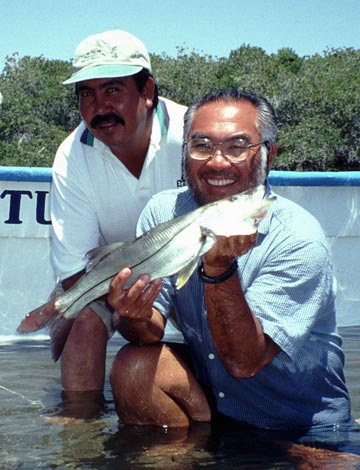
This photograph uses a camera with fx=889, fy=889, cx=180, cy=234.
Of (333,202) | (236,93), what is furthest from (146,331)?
(333,202)

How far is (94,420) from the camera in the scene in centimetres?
428

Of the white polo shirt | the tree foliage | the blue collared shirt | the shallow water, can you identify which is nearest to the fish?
the blue collared shirt

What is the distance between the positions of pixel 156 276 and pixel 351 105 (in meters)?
29.5

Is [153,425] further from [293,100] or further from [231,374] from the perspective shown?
[293,100]

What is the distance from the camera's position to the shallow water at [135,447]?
3562mm

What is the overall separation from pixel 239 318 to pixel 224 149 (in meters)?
0.74

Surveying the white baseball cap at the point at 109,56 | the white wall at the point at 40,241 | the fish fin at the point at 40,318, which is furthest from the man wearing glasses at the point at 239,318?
the white wall at the point at 40,241

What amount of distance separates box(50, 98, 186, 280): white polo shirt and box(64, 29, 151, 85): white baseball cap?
0.37 meters

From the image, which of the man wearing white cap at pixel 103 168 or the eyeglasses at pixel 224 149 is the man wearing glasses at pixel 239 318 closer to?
the eyeglasses at pixel 224 149

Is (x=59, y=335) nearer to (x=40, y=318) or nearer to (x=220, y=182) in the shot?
(x=40, y=318)

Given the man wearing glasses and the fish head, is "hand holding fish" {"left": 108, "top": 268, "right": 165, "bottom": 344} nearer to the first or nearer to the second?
the man wearing glasses

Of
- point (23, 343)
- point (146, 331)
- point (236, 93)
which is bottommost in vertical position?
point (23, 343)

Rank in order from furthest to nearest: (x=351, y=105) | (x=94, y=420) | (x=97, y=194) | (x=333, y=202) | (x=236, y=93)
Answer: (x=351, y=105) < (x=333, y=202) < (x=97, y=194) < (x=94, y=420) < (x=236, y=93)

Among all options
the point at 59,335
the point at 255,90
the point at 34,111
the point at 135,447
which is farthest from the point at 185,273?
the point at 34,111
